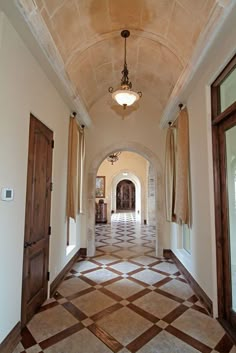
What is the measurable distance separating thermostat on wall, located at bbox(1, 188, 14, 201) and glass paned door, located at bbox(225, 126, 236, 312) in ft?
7.68

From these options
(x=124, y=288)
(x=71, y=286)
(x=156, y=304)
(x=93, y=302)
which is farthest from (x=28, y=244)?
(x=156, y=304)

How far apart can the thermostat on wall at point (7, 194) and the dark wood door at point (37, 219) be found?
38cm

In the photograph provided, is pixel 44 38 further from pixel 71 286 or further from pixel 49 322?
pixel 71 286

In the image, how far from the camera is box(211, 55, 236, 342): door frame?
237 centimetres

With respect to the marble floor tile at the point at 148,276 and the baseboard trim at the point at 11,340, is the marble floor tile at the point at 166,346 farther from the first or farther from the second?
the marble floor tile at the point at 148,276

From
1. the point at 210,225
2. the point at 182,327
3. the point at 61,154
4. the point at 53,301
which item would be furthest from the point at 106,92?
the point at 182,327

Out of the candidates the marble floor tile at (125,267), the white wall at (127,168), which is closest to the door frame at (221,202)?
the marble floor tile at (125,267)

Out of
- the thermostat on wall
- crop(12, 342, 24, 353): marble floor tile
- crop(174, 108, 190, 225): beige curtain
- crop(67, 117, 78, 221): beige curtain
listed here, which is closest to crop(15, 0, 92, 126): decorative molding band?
crop(67, 117, 78, 221): beige curtain

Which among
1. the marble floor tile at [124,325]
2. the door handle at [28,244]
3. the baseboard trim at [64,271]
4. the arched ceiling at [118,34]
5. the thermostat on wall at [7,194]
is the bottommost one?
the marble floor tile at [124,325]

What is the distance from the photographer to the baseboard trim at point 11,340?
187 cm

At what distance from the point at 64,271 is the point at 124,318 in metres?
1.59

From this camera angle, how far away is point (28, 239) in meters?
2.43

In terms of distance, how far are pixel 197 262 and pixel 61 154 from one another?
2728mm

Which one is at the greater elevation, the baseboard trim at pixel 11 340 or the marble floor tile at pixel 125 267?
the baseboard trim at pixel 11 340
